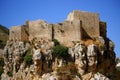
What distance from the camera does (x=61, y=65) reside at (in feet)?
138

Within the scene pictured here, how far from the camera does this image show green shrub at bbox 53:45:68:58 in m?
Answer: 42.3

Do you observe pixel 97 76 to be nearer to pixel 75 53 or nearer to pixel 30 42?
pixel 75 53

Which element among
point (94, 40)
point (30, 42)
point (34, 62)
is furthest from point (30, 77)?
point (94, 40)

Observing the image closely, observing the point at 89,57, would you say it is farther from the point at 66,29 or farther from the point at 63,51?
the point at 66,29

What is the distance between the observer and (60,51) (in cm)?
4228

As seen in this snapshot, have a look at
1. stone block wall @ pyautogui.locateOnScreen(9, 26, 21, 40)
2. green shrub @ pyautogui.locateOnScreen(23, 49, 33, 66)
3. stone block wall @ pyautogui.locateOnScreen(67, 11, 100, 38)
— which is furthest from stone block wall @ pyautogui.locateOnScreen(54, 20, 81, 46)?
stone block wall @ pyautogui.locateOnScreen(9, 26, 21, 40)

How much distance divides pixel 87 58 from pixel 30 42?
7.36 m

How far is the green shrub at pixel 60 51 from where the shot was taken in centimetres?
4232

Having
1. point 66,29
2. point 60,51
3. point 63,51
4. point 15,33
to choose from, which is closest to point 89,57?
point 63,51

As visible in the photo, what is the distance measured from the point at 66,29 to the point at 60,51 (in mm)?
3143

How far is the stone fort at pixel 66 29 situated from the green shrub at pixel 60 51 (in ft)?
3.95

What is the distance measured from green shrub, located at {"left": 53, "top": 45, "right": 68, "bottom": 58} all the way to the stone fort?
1205mm

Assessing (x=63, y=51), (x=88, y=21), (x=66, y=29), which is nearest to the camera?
(x=63, y=51)

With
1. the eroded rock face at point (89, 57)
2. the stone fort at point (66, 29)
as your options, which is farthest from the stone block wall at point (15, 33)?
the eroded rock face at point (89, 57)
